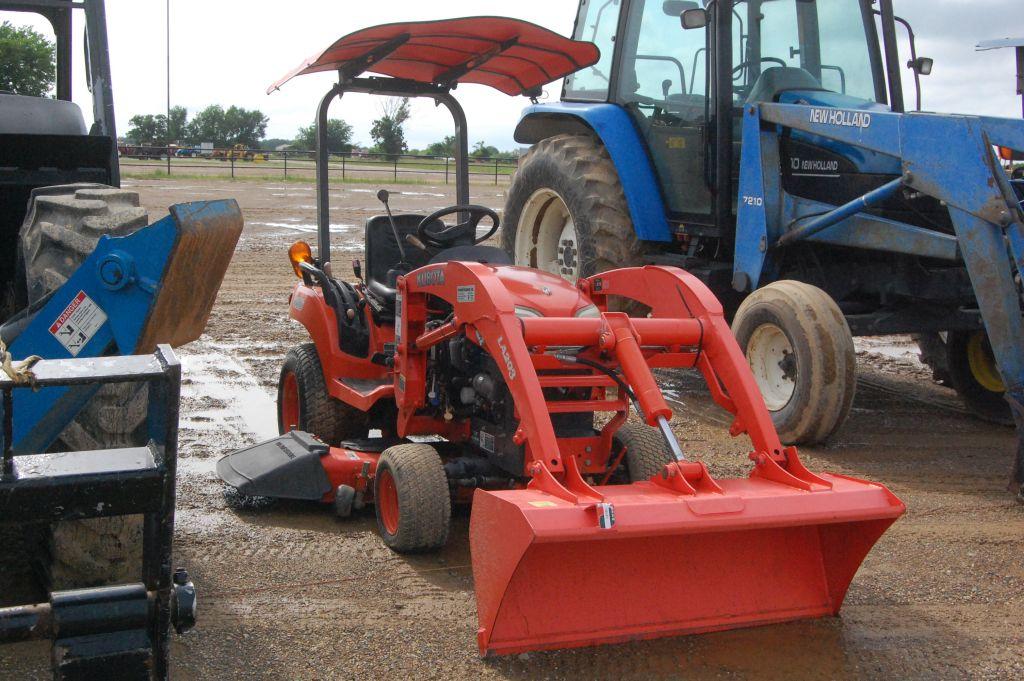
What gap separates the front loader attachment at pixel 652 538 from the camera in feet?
10.9

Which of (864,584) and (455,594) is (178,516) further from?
(864,584)

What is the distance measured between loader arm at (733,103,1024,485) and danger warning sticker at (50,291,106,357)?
4.08 m

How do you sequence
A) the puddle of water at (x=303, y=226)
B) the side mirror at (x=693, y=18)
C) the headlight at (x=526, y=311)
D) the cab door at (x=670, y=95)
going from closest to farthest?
the headlight at (x=526, y=311), the side mirror at (x=693, y=18), the cab door at (x=670, y=95), the puddle of water at (x=303, y=226)

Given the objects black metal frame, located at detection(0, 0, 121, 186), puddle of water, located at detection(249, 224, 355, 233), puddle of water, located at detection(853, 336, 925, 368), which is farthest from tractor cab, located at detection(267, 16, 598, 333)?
puddle of water, located at detection(249, 224, 355, 233)

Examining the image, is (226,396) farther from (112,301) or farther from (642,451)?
(112,301)

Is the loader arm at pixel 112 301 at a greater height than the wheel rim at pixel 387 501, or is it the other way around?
the loader arm at pixel 112 301

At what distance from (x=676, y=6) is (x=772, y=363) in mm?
2454

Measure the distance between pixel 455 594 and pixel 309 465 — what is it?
108 centimetres

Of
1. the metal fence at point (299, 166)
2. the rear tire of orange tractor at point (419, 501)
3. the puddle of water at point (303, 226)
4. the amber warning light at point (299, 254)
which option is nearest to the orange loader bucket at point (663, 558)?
the rear tire of orange tractor at point (419, 501)

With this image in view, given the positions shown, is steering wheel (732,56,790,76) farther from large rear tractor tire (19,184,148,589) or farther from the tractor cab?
large rear tractor tire (19,184,148,589)

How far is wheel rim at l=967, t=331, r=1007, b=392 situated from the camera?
274 inches

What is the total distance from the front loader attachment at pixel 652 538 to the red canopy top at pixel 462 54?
5.53ft

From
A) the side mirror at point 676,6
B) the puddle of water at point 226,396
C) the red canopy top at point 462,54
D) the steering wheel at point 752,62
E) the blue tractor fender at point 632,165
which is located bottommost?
the puddle of water at point 226,396

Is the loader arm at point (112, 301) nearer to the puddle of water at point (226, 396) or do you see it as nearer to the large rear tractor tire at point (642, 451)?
the large rear tractor tire at point (642, 451)
